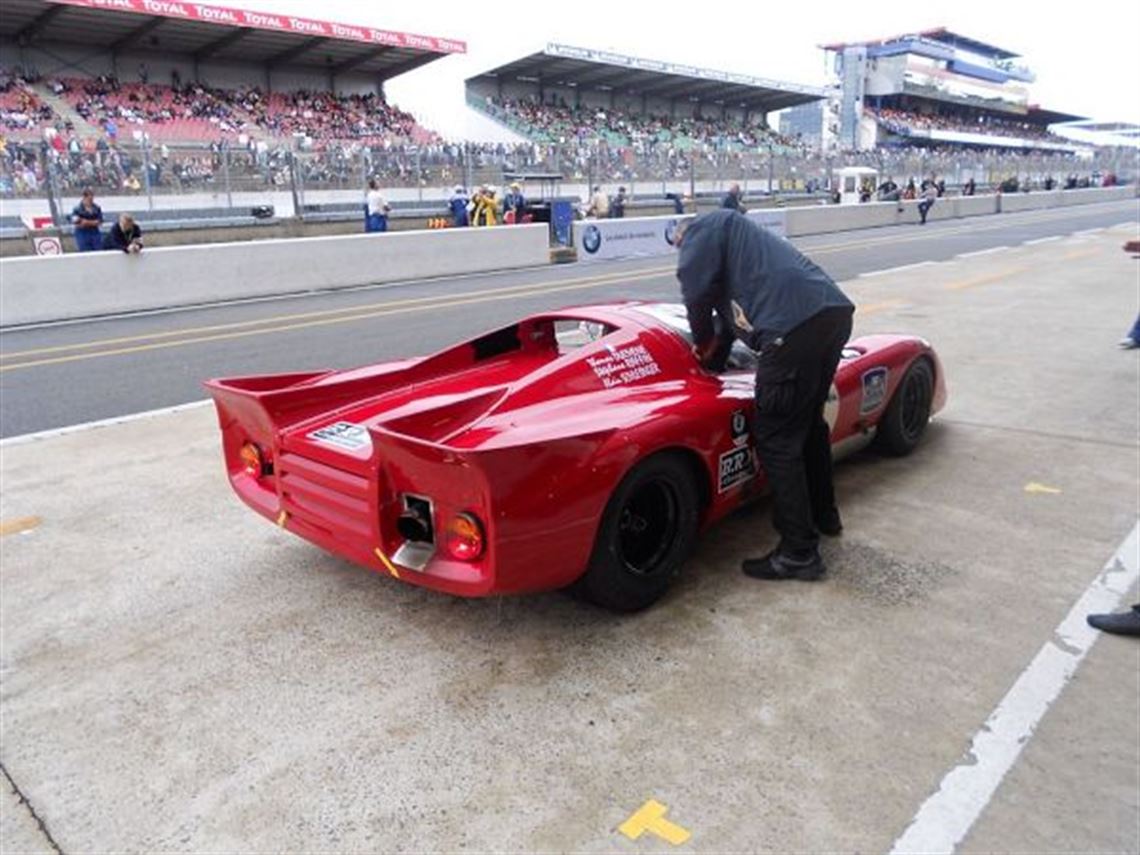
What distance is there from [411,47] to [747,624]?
140 ft

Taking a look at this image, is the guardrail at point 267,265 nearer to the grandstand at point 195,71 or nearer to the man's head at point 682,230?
the man's head at point 682,230

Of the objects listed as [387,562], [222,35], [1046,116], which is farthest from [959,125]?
[387,562]

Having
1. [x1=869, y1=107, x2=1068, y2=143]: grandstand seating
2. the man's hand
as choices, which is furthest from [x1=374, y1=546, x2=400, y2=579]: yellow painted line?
[x1=869, y1=107, x2=1068, y2=143]: grandstand seating

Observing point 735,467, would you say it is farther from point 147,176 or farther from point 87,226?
point 147,176

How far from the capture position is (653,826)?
2383 millimetres

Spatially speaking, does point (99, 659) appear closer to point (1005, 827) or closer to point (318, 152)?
point (1005, 827)

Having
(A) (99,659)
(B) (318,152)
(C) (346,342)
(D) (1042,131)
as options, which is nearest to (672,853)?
(A) (99,659)

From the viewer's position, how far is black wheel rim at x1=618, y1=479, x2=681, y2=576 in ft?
11.5

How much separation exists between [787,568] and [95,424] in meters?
5.19

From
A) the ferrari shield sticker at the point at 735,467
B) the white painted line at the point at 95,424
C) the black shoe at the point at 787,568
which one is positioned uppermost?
the ferrari shield sticker at the point at 735,467

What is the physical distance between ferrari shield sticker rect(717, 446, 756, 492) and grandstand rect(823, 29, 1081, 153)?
267ft

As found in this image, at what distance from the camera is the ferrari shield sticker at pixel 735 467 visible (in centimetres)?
371

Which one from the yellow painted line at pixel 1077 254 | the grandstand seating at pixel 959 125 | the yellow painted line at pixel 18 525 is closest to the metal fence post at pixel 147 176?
the yellow painted line at pixel 18 525

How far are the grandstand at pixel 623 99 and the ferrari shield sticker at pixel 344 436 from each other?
43.5 m
